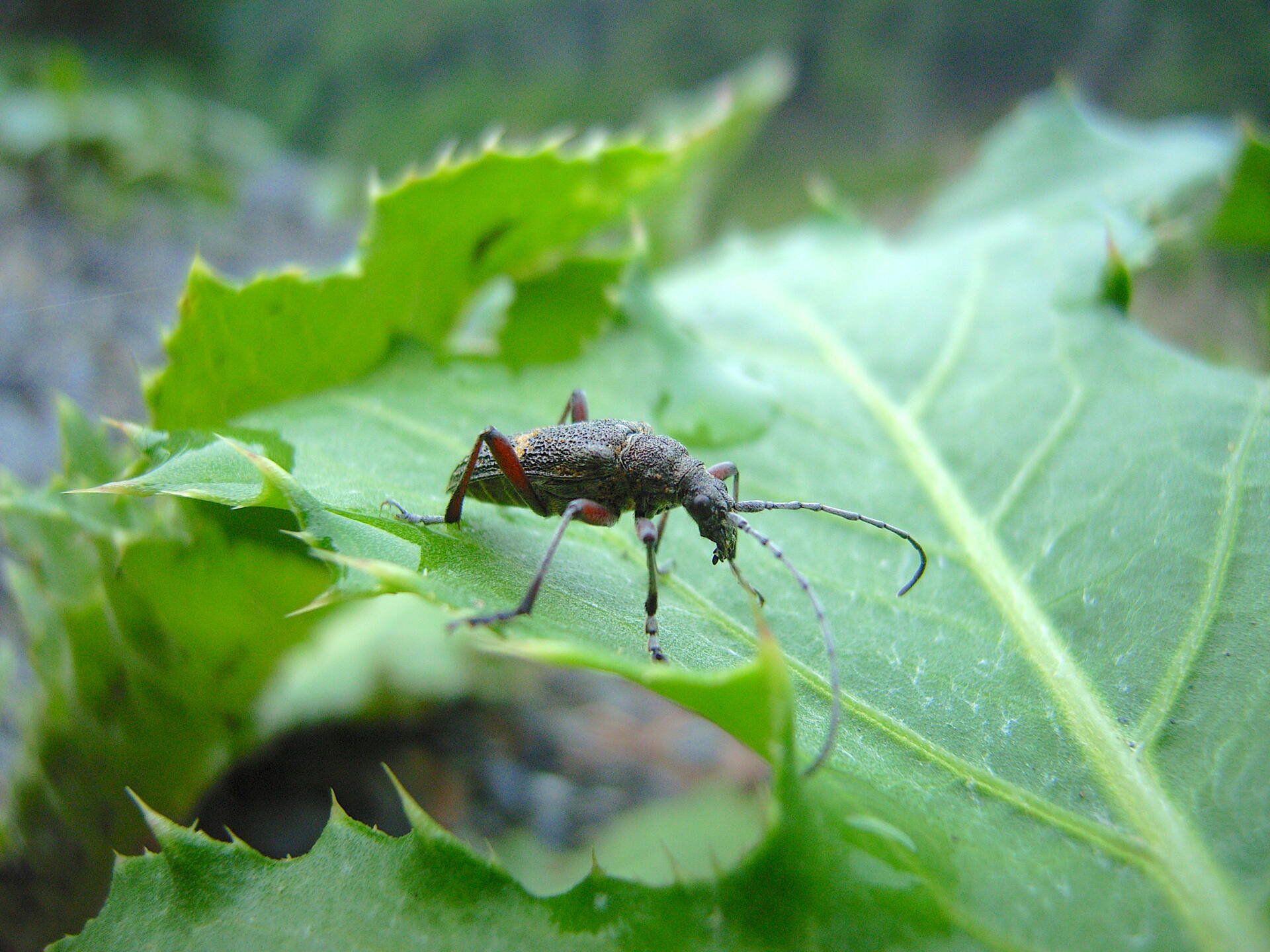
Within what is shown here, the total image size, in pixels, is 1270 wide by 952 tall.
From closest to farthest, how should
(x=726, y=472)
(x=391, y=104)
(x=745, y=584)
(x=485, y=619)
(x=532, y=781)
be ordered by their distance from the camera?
1. (x=485, y=619)
2. (x=745, y=584)
3. (x=726, y=472)
4. (x=532, y=781)
5. (x=391, y=104)

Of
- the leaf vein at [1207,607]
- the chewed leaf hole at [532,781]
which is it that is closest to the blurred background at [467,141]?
the chewed leaf hole at [532,781]

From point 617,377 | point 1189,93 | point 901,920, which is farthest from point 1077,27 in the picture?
point 901,920

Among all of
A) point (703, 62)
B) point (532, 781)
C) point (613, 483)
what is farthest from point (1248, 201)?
point (703, 62)

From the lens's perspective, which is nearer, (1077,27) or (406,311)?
(406,311)

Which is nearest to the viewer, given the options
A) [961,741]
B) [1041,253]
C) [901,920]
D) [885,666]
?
[901,920]

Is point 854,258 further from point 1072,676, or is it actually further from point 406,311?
point 1072,676

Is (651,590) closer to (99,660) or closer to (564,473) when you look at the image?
(564,473)
